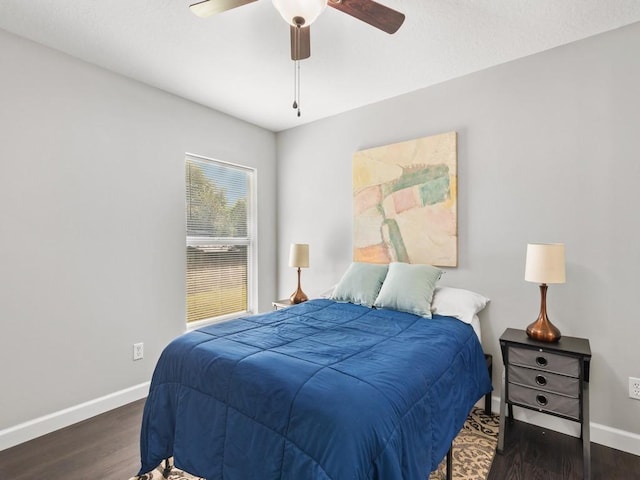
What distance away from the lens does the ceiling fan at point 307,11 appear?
144cm

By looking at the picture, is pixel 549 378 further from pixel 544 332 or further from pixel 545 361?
pixel 544 332

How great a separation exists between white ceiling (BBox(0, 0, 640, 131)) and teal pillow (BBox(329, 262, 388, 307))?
1561 mm

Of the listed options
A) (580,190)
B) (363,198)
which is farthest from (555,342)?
(363,198)

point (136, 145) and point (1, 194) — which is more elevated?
point (136, 145)

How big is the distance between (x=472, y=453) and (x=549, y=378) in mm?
635

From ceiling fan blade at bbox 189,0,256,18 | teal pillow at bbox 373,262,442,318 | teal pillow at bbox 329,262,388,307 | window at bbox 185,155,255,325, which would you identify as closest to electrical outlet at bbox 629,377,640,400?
teal pillow at bbox 373,262,442,318

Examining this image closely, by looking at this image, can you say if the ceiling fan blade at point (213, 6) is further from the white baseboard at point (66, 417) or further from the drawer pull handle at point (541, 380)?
the white baseboard at point (66, 417)

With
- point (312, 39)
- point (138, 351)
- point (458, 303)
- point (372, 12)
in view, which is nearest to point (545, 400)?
point (458, 303)

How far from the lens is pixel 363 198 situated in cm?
326

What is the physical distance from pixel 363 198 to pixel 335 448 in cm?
244

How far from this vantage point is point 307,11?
1.45m

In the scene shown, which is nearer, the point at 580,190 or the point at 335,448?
the point at 335,448

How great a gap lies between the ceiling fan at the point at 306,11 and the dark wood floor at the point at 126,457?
2430mm

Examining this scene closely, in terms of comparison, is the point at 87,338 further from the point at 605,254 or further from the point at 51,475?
the point at 605,254
